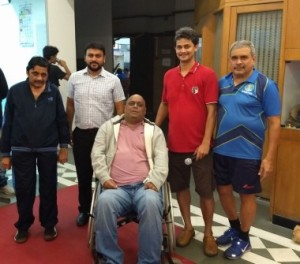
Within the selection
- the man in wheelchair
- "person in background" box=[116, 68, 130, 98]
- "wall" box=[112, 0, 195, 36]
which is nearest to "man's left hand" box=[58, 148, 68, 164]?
the man in wheelchair

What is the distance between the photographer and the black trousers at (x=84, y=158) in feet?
8.54

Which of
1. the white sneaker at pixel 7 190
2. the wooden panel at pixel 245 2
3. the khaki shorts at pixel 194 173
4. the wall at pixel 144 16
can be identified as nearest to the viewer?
the khaki shorts at pixel 194 173

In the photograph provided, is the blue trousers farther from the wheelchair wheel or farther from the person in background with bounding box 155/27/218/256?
the person in background with bounding box 155/27/218/256

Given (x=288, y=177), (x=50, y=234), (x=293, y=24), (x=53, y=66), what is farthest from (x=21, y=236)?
(x=293, y=24)

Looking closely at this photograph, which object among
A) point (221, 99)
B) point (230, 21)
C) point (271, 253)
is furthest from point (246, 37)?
point (271, 253)

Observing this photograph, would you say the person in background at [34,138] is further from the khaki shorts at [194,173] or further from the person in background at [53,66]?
the person in background at [53,66]

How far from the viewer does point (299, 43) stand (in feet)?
8.66

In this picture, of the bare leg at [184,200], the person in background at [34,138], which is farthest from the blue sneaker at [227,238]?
the person in background at [34,138]

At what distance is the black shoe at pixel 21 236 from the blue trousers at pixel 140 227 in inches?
30.7

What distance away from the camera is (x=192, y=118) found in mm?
2246

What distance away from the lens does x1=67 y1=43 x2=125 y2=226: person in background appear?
8.32 feet

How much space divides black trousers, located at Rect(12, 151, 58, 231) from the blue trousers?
0.60m

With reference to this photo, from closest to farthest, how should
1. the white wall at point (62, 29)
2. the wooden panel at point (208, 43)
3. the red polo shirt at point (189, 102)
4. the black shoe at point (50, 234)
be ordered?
1. the red polo shirt at point (189, 102)
2. the black shoe at point (50, 234)
3. the wooden panel at point (208, 43)
4. the white wall at point (62, 29)

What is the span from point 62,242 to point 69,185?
4.04ft
